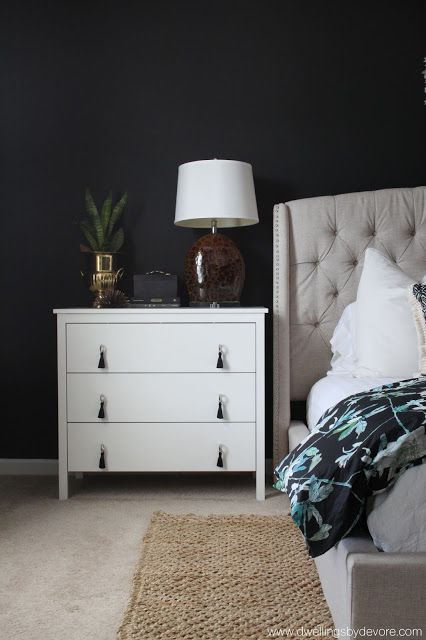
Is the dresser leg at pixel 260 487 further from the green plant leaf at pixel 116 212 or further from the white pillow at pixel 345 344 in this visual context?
the green plant leaf at pixel 116 212

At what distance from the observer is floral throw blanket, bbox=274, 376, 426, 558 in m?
1.27

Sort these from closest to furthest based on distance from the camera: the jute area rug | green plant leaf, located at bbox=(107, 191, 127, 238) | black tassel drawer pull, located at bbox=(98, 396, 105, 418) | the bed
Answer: the jute area rug
black tassel drawer pull, located at bbox=(98, 396, 105, 418)
the bed
green plant leaf, located at bbox=(107, 191, 127, 238)

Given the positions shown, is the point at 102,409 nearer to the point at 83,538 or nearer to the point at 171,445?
the point at 171,445

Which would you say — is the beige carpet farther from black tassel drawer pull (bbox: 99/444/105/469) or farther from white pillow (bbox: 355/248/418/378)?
white pillow (bbox: 355/248/418/378)

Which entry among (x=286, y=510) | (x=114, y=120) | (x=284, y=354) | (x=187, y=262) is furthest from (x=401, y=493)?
(x=114, y=120)

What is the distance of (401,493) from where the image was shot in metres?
1.25

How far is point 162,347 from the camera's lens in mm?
2605

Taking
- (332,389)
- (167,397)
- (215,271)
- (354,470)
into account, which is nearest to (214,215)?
(215,271)

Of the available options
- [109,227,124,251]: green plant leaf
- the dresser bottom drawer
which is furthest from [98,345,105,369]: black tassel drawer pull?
[109,227,124,251]: green plant leaf

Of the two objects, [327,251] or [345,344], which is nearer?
[345,344]

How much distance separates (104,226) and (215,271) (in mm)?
537

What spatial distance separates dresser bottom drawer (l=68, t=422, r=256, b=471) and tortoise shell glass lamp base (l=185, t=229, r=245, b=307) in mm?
527

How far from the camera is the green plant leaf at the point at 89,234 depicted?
9.51ft

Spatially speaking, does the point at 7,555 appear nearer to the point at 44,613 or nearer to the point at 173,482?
the point at 44,613
